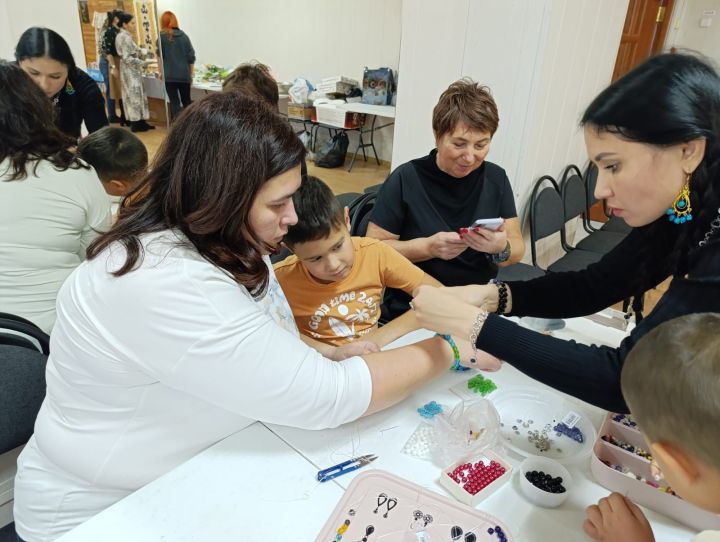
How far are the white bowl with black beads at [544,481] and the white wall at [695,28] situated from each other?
5.17 meters

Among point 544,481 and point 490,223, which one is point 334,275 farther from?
point 544,481

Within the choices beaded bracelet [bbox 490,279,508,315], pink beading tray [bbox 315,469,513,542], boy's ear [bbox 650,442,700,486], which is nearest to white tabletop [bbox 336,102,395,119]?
beaded bracelet [bbox 490,279,508,315]

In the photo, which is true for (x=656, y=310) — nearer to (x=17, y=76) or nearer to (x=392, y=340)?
(x=392, y=340)

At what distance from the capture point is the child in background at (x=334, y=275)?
144 cm

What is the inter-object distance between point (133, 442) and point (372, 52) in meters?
6.59

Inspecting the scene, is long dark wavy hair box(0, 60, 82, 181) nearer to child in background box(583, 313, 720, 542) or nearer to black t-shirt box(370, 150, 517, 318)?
black t-shirt box(370, 150, 517, 318)

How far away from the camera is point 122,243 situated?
2.89 feet

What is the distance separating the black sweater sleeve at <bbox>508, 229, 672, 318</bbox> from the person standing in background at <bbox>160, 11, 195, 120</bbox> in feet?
20.2

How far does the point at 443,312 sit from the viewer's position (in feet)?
3.74

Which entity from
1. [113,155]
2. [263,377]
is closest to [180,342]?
[263,377]

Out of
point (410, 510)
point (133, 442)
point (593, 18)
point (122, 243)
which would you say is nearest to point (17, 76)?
point (122, 243)

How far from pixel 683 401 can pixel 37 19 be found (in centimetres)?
401

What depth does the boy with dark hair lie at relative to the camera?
2.16 m

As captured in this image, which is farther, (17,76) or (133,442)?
(17,76)
